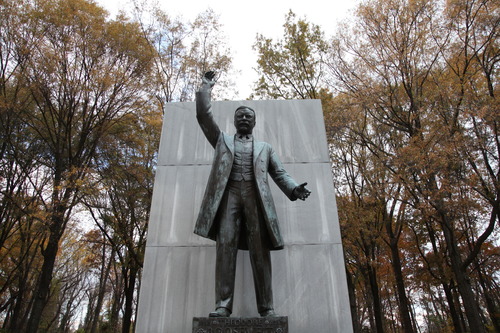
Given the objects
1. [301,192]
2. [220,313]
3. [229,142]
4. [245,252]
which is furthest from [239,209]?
[245,252]

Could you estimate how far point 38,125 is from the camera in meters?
15.8

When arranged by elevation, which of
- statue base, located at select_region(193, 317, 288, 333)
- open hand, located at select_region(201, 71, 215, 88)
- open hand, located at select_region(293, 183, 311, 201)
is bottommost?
statue base, located at select_region(193, 317, 288, 333)

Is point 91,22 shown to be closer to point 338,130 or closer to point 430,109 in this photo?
point 338,130

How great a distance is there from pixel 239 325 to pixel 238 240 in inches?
37.3

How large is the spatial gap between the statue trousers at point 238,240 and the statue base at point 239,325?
0.68 feet

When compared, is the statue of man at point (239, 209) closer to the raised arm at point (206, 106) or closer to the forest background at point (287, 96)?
the raised arm at point (206, 106)

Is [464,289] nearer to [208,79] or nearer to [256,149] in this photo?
[256,149]

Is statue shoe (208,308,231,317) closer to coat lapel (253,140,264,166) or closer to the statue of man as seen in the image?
the statue of man

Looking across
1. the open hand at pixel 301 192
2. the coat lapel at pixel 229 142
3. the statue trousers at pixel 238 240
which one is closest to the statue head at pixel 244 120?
the coat lapel at pixel 229 142

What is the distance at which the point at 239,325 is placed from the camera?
3.65 m

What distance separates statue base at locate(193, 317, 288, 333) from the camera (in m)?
3.62

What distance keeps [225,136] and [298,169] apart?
2.07m

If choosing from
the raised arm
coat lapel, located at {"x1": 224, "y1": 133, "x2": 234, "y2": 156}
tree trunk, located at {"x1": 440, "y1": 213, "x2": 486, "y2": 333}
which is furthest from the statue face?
tree trunk, located at {"x1": 440, "y1": 213, "x2": 486, "y2": 333}

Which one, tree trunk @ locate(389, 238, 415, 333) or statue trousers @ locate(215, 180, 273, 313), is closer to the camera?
statue trousers @ locate(215, 180, 273, 313)
